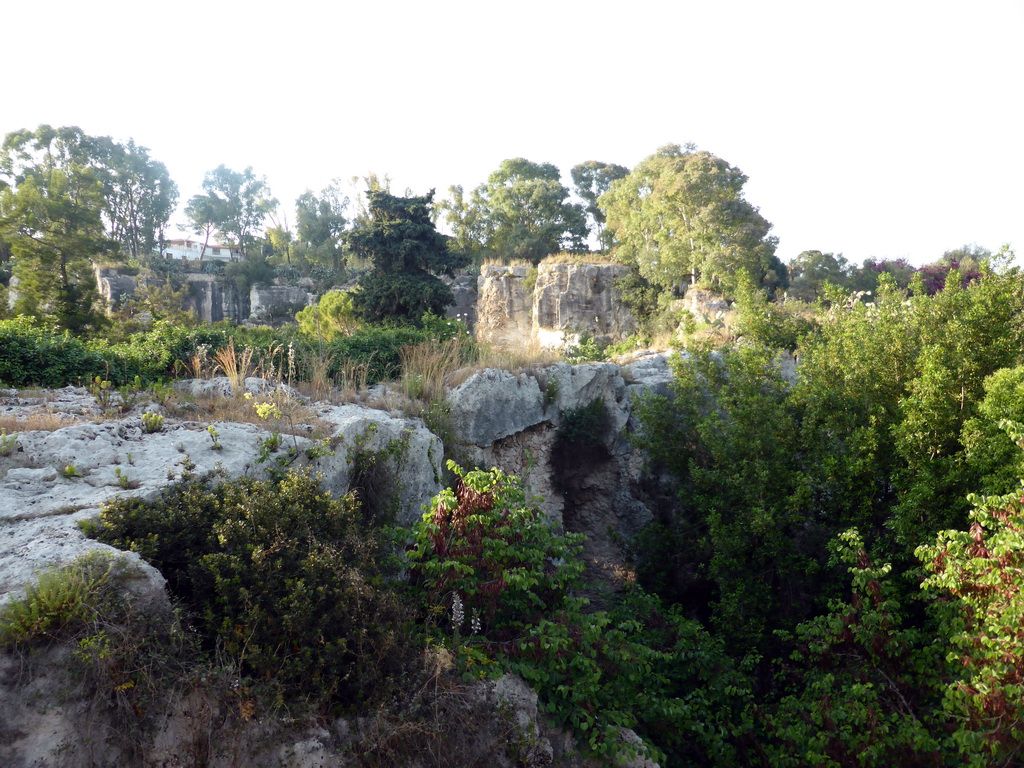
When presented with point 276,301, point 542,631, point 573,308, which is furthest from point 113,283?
point 542,631

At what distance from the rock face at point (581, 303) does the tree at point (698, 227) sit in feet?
5.95

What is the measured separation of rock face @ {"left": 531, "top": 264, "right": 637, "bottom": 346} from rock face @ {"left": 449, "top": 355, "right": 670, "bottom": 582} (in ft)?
45.1

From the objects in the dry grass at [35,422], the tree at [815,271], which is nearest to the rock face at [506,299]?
the tree at [815,271]

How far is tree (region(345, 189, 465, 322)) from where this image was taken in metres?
17.8

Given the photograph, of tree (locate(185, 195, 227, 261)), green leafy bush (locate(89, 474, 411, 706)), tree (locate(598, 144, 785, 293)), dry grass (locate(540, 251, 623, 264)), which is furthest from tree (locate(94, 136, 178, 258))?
green leafy bush (locate(89, 474, 411, 706))

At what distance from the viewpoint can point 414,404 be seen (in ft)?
28.7

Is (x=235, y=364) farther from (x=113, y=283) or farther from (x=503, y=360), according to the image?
(x=113, y=283)

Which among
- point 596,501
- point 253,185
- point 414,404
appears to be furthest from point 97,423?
point 253,185

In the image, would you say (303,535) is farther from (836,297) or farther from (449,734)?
(836,297)

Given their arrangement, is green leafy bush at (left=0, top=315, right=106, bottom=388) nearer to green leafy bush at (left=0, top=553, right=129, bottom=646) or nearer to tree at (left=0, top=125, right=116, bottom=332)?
green leafy bush at (left=0, top=553, right=129, bottom=646)

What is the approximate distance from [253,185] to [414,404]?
155 feet

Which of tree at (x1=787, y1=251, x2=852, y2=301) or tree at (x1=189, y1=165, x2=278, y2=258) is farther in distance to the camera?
tree at (x1=189, y1=165, x2=278, y2=258)

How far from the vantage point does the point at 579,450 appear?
38.9 ft

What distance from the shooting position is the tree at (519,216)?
33009 mm
